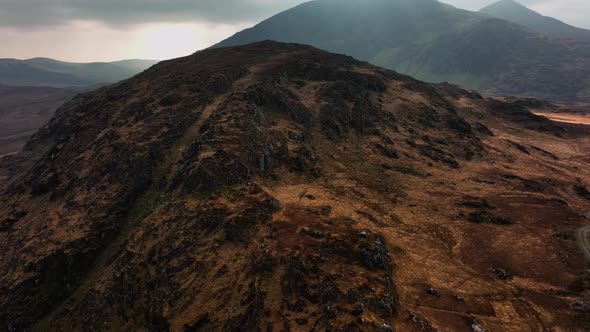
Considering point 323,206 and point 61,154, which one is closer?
point 323,206

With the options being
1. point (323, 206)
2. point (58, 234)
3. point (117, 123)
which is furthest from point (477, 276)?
point (117, 123)

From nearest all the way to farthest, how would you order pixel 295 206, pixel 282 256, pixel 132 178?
1. pixel 282 256
2. pixel 295 206
3. pixel 132 178

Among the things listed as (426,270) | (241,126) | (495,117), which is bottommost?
(495,117)

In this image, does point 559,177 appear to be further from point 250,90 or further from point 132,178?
point 132,178

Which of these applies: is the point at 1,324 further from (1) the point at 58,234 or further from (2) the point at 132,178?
(2) the point at 132,178

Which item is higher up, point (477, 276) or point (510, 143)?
point (477, 276)

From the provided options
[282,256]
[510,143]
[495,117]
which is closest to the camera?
[282,256]
